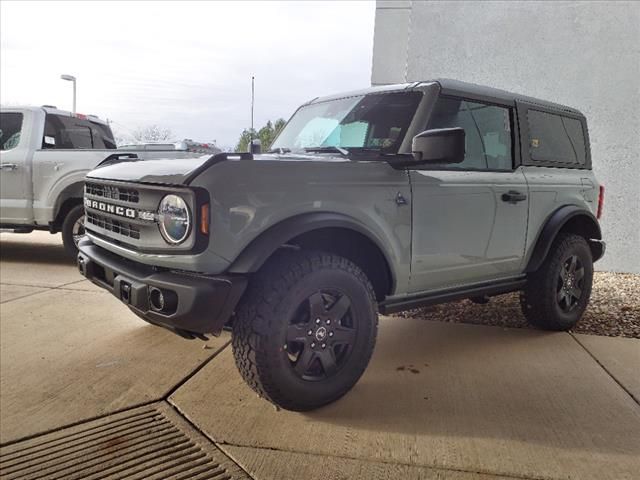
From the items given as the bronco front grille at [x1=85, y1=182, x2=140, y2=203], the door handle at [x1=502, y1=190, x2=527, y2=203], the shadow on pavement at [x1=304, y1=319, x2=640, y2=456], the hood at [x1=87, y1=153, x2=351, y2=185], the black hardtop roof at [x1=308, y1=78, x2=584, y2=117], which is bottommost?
the shadow on pavement at [x1=304, y1=319, x2=640, y2=456]

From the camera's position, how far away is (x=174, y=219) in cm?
251

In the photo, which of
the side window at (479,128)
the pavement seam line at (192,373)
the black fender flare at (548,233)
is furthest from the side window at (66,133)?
the black fender flare at (548,233)

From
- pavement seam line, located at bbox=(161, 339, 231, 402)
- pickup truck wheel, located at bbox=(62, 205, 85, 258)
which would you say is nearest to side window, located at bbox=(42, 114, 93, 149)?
pickup truck wheel, located at bbox=(62, 205, 85, 258)

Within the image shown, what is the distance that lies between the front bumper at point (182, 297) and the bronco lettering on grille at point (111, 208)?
32 cm

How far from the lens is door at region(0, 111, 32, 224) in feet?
22.3

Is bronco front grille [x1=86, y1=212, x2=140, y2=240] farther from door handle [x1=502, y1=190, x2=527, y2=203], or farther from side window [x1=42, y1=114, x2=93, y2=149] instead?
side window [x1=42, y1=114, x2=93, y2=149]

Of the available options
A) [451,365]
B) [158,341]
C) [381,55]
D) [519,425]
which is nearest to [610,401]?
[519,425]

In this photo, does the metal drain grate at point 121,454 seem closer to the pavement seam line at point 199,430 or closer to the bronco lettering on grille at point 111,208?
the pavement seam line at point 199,430

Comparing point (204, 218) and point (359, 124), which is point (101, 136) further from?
point (204, 218)

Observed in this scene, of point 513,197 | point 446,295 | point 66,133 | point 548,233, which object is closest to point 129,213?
point 446,295

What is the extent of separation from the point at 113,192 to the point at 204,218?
0.93 metres

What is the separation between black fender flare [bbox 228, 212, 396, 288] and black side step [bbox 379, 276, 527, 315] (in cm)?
62

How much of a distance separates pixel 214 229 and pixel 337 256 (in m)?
0.74

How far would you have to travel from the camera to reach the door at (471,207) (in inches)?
127
